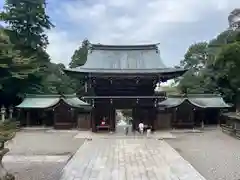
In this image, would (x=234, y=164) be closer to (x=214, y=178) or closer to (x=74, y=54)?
(x=214, y=178)

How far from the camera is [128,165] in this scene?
471 inches

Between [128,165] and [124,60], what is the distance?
55.8 feet

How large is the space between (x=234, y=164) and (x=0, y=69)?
2626cm

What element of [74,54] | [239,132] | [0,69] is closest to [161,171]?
[239,132]

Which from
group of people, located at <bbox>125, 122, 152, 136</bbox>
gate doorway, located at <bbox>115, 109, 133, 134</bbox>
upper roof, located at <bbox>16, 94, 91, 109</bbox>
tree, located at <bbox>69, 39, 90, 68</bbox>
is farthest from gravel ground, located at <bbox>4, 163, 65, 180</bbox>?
tree, located at <bbox>69, 39, 90, 68</bbox>

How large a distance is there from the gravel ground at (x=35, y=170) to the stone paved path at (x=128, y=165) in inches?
14.4

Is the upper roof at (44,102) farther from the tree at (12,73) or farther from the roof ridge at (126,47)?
the roof ridge at (126,47)

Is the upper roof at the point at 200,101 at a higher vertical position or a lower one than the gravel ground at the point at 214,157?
higher

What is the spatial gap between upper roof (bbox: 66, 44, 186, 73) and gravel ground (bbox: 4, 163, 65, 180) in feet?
43.1

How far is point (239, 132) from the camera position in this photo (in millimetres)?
21484

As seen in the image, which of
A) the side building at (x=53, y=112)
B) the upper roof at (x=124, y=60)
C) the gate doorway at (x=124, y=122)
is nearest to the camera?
the upper roof at (x=124, y=60)

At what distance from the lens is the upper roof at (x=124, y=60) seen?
25.6m

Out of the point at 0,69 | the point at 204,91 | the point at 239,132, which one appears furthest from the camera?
the point at 204,91

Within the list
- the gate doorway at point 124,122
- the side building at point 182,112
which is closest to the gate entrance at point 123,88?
the gate doorway at point 124,122
